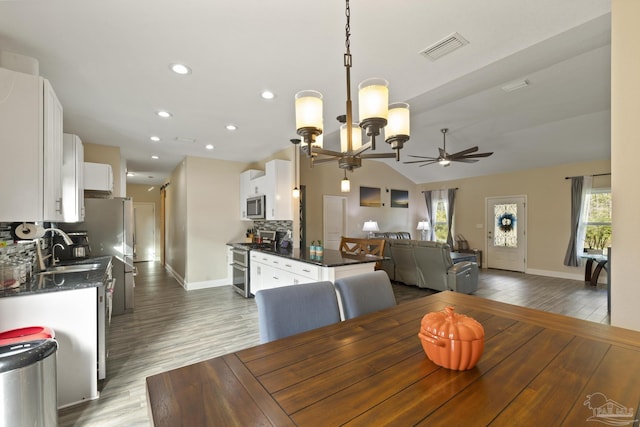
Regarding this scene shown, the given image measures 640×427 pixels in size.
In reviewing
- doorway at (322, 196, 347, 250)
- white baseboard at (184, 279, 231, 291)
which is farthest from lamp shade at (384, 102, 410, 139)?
doorway at (322, 196, 347, 250)

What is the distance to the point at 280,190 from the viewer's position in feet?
15.1

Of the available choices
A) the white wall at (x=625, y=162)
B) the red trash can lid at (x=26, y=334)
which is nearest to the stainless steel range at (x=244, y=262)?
the red trash can lid at (x=26, y=334)

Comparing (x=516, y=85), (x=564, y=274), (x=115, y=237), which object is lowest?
(x=564, y=274)

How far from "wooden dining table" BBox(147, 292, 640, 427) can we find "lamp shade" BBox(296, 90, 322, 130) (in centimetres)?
109

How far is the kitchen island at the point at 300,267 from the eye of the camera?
9.66ft

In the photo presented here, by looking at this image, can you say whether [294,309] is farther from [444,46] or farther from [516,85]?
[516,85]

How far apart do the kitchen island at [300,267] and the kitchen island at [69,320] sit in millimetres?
1404

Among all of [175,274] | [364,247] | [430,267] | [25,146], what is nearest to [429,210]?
[430,267]

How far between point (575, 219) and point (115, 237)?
8938 mm

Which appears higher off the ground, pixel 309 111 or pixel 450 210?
pixel 309 111

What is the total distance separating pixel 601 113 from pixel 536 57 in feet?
12.1

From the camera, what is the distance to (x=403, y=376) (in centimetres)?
97

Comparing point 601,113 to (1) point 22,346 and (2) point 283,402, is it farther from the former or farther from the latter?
(1) point 22,346

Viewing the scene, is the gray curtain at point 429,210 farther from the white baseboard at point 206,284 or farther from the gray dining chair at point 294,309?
the gray dining chair at point 294,309
